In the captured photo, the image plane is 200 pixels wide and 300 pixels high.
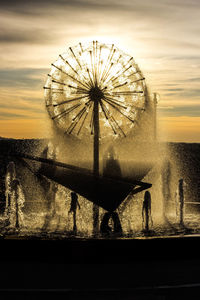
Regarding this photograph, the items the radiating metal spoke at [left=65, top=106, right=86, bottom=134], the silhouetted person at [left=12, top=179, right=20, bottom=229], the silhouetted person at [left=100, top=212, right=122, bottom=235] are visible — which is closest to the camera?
the silhouetted person at [left=100, top=212, right=122, bottom=235]

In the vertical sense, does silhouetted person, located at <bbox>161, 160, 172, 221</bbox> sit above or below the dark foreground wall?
above

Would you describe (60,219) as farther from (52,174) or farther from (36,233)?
(36,233)

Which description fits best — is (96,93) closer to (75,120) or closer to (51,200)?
(75,120)

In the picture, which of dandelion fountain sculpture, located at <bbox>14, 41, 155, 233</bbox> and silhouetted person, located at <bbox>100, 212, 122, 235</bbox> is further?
dandelion fountain sculpture, located at <bbox>14, 41, 155, 233</bbox>

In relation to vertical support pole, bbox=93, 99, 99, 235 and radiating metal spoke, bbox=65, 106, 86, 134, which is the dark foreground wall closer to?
vertical support pole, bbox=93, 99, 99, 235

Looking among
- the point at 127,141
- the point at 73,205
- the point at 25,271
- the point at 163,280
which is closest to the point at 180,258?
the point at 163,280

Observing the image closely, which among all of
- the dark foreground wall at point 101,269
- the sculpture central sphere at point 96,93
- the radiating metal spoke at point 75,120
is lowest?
the dark foreground wall at point 101,269

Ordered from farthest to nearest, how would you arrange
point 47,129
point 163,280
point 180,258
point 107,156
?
point 47,129 < point 107,156 < point 180,258 < point 163,280

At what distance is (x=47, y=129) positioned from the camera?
15164 millimetres

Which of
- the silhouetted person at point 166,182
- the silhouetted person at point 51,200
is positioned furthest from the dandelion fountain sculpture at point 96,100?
the silhouetted person at point 166,182

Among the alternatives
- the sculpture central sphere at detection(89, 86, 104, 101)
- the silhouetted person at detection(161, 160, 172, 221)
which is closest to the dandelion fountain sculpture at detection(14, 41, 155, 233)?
the sculpture central sphere at detection(89, 86, 104, 101)

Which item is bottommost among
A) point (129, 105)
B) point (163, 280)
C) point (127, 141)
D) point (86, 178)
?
point (163, 280)

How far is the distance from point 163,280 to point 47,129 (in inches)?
336

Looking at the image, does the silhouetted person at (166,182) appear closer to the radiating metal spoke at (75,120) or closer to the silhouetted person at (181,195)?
the silhouetted person at (181,195)
